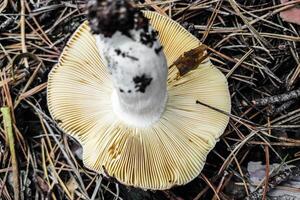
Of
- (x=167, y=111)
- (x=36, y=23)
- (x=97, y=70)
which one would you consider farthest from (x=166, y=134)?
(x=36, y=23)

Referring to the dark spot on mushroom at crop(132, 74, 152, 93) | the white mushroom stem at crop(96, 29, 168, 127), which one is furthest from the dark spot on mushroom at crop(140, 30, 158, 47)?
the dark spot on mushroom at crop(132, 74, 152, 93)

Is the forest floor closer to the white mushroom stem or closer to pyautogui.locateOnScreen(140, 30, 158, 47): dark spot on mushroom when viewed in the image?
the white mushroom stem

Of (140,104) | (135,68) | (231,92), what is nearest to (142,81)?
(135,68)

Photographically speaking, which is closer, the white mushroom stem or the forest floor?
the white mushroom stem

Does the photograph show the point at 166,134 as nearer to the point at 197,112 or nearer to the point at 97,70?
the point at 197,112

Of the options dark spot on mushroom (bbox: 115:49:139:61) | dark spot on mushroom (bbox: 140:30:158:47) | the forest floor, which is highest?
dark spot on mushroom (bbox: 140:30:158:47)

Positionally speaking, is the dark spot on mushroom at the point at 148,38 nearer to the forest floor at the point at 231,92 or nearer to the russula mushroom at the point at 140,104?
the russula mushroom at the point at 140,104
